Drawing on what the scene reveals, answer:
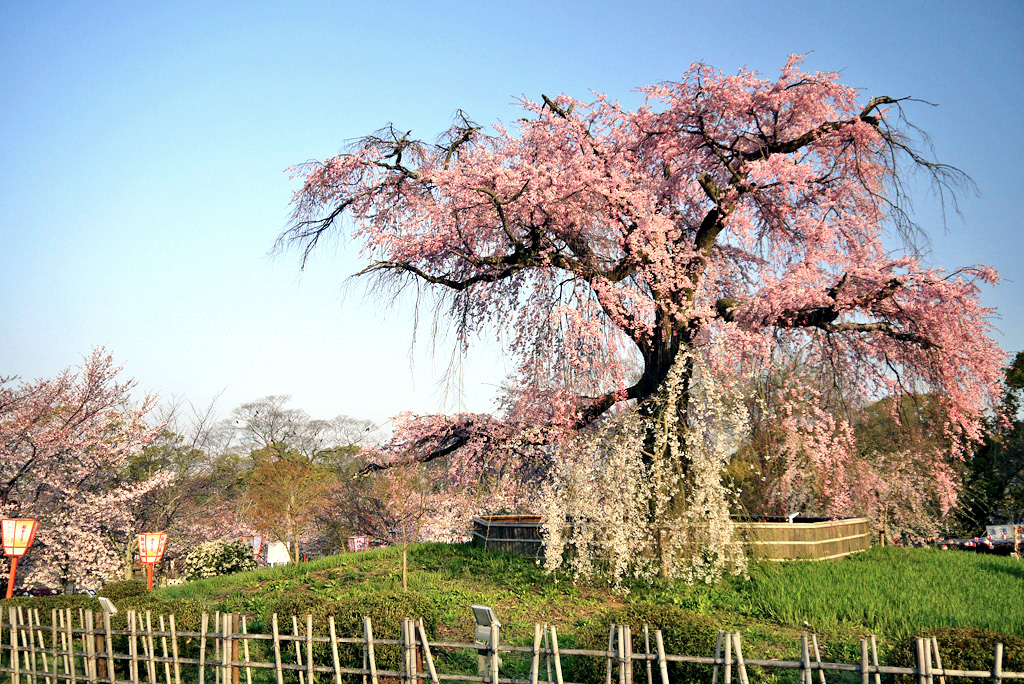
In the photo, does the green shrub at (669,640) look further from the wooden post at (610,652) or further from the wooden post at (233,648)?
the wooden post at (233,648)

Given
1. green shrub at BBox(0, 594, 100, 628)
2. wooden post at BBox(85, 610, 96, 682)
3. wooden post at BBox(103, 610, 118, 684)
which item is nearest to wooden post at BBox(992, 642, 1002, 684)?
wooden post at BBox(103, 610, 118, 684)

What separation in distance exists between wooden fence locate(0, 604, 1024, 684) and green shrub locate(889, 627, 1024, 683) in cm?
26

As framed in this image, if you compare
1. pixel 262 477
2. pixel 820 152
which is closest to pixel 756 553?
pixel 820 152

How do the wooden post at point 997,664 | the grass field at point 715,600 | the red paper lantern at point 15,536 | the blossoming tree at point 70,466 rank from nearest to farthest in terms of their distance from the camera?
the wooden post at point 997,664, the grass field at point 715,600, the red paper lantern at point 15,536, the blossoming tree at point 70,466

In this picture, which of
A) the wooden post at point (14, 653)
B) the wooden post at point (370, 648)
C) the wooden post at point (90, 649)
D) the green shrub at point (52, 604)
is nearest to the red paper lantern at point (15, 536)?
the green shrub at point (52, 604)

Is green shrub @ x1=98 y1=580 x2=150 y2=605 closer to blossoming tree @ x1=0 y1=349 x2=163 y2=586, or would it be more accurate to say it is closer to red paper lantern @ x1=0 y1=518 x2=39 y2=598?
red paper lantern @ x1=0 y1=518 x2=39 y2=598

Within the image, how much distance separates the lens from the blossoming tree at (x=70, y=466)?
18.6m

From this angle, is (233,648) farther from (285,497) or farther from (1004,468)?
(1004,468)

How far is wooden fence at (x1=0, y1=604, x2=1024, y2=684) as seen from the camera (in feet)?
19.5

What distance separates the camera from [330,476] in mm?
36594

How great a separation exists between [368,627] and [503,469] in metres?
7.19

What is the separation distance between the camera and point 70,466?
20.2 metres

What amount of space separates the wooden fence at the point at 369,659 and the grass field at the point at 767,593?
4.68 ft

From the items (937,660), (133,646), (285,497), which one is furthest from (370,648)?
(285,497)
